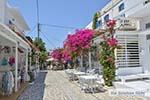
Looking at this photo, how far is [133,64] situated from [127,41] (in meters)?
1.94

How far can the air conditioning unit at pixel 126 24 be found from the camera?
21578 mm

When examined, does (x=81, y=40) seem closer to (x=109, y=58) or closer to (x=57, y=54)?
(x=109, y=58)

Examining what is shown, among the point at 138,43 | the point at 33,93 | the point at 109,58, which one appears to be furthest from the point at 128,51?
the point at 33,93

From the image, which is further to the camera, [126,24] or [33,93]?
[126,24]

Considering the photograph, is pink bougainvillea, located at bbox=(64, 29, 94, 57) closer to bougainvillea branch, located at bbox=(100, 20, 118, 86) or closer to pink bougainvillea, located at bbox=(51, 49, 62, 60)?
bougainvillea branch, located at bbox=(100, 20, 118, 86)

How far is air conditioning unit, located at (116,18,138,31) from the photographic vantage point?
70.8 ft

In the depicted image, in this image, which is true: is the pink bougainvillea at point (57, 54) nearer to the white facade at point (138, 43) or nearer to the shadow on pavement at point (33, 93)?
the white facade at point (138, 43)

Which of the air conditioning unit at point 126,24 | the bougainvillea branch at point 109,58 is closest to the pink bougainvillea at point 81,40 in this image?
the air conditioning unit at point 126,24

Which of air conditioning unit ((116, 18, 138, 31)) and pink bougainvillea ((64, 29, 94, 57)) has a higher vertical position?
air conditioning unit ((116, 18, 138, 31))

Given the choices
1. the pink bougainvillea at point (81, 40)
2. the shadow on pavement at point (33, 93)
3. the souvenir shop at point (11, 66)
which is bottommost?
the shadow on pavement at point (33, 93)

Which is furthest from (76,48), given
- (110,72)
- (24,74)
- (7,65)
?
(110,72)

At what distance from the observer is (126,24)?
2198 centimetres

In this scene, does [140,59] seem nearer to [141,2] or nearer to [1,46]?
[141,2]

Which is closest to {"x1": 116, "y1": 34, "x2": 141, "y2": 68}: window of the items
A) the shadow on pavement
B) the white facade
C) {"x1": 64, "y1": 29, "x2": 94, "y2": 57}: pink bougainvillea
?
the white facade
